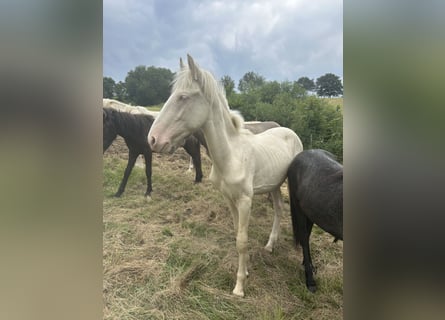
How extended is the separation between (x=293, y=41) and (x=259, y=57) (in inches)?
8.3

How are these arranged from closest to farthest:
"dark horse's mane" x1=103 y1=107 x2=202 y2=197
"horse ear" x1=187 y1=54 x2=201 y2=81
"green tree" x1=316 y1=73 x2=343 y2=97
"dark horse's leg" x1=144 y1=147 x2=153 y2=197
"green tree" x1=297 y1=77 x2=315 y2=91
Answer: "green tree" x1=316 y1=73 x2=343 y2=97 < "horse ear" x1=187 y1=54 x2=201 y2=81 < "green tree" x1=297 y1=77 x2=315 y2=91 < "dark horse's mane" x1=103 y1=107 x2=202 y2=197 < "dark horse's leg" x1=144 y1=147 x2=153 y2=197

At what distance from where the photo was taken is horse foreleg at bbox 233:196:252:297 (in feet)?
4.81

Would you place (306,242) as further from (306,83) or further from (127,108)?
(127,108)

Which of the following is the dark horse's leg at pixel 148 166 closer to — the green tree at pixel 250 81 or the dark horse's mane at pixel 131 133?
the dark horse's mane at pixel 131 133

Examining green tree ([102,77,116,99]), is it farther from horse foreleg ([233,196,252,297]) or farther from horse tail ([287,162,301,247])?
horse tail ([287,162,301,247])

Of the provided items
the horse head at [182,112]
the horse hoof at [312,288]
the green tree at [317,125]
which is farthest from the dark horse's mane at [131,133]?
the horse hoof at [312,288]

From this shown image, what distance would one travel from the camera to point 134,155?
5.93 ft

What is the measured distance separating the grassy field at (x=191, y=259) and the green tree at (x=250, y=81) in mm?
780

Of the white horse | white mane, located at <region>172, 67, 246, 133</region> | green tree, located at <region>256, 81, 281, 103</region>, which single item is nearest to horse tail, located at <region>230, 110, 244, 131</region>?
the white horse

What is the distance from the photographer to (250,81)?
157 centimetres

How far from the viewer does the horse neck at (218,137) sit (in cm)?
144

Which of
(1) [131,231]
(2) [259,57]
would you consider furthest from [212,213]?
(2) [259,57]
